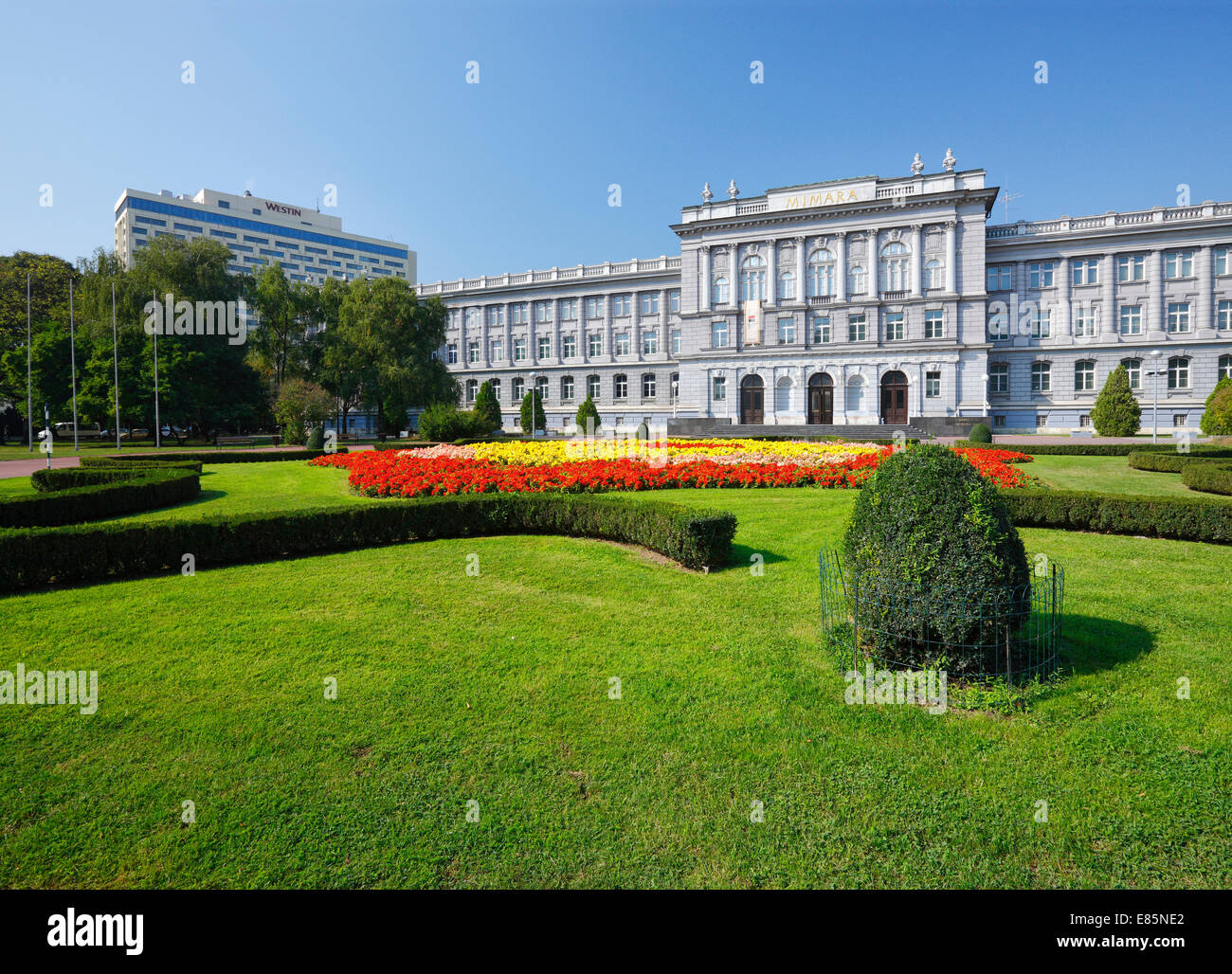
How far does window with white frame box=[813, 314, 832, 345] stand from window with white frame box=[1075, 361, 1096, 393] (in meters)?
16.5

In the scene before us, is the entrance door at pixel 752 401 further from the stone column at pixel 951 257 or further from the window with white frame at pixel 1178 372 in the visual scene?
the window with white frame at pixel 1178 372

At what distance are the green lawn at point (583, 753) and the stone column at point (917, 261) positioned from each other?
42.7 metres

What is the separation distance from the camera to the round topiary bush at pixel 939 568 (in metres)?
5.26

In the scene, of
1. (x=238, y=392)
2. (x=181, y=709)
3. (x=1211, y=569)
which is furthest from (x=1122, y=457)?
(x=238, y=392)

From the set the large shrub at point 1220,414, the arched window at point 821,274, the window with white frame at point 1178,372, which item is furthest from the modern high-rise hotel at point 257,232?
the large shrub at point 1220,414

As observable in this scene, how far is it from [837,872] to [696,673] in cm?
245

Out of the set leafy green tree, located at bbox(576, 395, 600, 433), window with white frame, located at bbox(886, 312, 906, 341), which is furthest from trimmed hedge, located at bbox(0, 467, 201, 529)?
window with white frame, located at bbox(886, 312, 906, 341)

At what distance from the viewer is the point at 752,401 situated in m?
50.8

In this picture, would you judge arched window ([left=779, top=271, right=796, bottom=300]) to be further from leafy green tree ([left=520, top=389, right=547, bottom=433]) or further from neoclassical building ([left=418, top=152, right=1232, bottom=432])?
leafy green tree ([left=520, top=389, right=547, bottom=433])

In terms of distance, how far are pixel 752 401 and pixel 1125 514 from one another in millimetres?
40538

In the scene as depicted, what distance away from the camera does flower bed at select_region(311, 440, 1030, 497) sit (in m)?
14.6

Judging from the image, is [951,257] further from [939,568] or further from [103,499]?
[103,499]

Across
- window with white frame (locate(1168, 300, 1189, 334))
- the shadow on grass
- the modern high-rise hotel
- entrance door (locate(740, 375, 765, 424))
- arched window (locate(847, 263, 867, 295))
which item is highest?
the modern high-rise hotel

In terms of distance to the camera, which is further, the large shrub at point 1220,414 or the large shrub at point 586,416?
the large shrub at point 586,416
